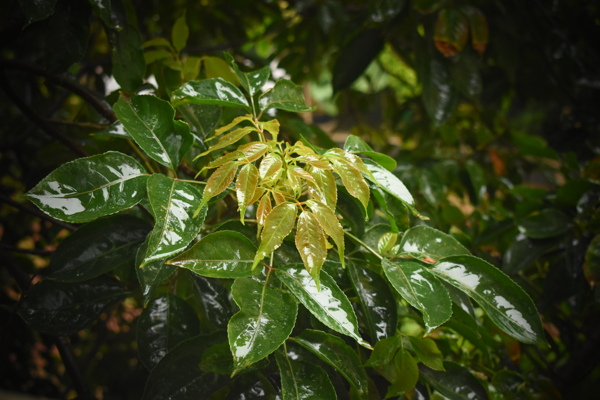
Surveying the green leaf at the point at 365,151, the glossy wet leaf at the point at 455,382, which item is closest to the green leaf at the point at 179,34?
the green leaf at the point at 365,151

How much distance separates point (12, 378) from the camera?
0.88 m

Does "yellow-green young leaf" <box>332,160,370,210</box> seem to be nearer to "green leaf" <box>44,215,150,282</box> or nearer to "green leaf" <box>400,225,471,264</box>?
"green leaf" <box>400,225,471,264</box>

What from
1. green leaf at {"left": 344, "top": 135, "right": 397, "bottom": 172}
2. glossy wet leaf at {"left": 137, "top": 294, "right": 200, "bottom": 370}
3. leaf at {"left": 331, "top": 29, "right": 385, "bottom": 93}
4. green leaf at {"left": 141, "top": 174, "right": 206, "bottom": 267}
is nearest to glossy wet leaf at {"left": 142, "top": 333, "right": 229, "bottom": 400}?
glossy wet leaf at {"left": 137, "top": 294, "right": 200, "bottom": 370}

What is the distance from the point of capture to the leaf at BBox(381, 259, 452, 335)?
350 mm

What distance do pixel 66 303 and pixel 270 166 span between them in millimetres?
279

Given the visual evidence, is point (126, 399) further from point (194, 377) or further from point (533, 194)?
point (533, 194)

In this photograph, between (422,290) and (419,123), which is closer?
(422,290)

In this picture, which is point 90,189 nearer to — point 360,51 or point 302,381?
point 302,381

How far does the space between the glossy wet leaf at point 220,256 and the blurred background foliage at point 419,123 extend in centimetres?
17

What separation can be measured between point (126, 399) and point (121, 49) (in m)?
0.77

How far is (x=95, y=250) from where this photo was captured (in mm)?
419

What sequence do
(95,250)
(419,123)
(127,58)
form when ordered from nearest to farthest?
1. (95,250)
2. (127,58)
3. (419,123)

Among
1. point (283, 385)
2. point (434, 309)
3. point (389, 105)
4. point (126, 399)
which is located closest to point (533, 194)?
point (434, 309)

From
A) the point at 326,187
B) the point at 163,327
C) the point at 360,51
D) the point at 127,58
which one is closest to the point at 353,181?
the point at 326,187
